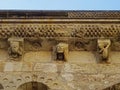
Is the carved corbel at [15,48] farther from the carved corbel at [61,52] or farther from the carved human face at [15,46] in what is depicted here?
the carved corbel at [61,52]

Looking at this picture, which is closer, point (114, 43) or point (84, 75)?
point (84, 75)

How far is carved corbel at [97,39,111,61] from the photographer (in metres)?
8.34

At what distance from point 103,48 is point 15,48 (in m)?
1.68

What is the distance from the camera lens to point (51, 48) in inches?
339

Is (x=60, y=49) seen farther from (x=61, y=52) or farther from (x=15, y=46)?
(x=15, y=46)

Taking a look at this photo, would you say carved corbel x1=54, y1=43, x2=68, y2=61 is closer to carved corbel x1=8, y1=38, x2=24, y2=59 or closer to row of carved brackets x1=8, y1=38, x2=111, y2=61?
row of carved brackets x1=8, y1=38, x2=111, y2=61

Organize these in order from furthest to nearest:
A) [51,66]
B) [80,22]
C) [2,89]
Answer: [80,22] < [51,66] < [2,89]

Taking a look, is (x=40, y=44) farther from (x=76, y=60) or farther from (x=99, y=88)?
(x=99, y=88)

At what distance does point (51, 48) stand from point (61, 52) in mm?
320

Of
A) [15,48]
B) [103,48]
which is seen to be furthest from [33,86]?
[103,48]

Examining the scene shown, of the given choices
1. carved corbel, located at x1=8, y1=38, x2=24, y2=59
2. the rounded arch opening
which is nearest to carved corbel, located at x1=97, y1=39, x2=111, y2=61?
the rounded arch opening

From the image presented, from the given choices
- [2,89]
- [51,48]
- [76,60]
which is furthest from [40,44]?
[2,89]

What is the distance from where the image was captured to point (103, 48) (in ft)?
27.6

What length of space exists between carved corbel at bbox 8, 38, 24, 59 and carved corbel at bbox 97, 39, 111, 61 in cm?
150
